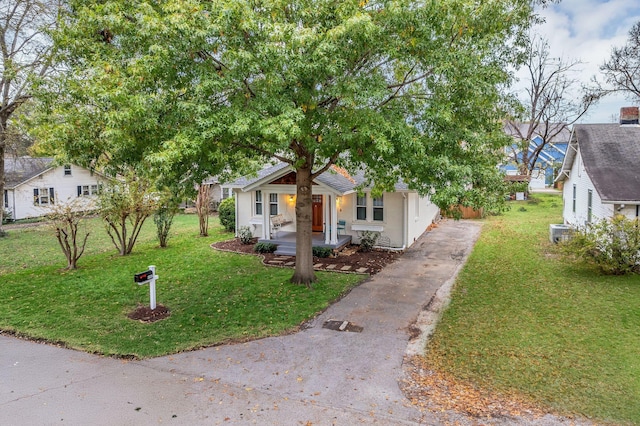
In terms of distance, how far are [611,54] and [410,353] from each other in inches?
884

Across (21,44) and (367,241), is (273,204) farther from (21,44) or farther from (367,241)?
(21,44)

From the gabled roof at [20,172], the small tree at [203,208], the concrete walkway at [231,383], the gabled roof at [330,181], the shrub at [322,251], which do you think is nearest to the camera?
the concrete walkway at [231,383]

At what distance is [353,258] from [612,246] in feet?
26.7

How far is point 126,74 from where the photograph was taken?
825 centimetres

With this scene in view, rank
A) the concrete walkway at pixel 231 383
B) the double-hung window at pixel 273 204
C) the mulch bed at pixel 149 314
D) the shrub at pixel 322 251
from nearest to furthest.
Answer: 1. the concrete walkway at pixel 231 383
2. the mulch bed at pixel 149 314
3. the shrub at pixel 322 251
4. the double-hung window at pixel 273 204

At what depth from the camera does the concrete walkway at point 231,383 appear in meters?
5.60

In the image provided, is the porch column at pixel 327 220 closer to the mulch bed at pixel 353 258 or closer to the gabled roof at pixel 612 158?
the mulch bed at pixel 353 258

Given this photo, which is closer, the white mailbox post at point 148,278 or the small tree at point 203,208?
the white mailbox post at point 148,278

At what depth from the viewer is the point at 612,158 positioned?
14859 millimetres

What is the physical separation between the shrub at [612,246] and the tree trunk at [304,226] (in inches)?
321

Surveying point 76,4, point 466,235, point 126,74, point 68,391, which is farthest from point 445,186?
point 466,235

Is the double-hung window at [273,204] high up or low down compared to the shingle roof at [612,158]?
down

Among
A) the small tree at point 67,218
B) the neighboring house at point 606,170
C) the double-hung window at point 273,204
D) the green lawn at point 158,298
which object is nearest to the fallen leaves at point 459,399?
the green lawn at point 158,298

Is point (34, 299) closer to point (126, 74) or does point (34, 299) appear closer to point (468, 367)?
point (126, 74)
